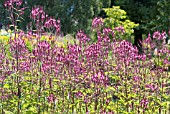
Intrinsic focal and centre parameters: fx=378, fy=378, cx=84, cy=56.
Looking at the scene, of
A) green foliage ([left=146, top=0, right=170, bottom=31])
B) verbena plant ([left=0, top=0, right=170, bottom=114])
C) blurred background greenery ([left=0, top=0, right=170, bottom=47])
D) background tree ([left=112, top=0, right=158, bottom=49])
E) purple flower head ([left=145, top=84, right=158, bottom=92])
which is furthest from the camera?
background tree ([left=112, top=0, right=158, bottom=49])

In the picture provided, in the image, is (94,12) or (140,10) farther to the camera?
(94,12)

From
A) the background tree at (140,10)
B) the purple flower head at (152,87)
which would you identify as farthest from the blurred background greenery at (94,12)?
the purple flower head at (152,87)

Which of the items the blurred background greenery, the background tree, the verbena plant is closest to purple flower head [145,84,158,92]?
the verbena plant

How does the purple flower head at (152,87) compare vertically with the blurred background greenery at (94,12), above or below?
above

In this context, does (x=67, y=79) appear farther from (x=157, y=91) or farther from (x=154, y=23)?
(x=154, y=23)

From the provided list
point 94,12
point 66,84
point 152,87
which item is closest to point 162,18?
point 94,12

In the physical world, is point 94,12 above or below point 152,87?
below

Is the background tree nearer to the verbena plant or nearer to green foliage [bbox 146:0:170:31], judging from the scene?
green foliage [bbox 146:0:170:31]

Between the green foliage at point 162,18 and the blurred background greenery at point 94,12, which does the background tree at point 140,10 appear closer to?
the blurred background greenery at point 94,12

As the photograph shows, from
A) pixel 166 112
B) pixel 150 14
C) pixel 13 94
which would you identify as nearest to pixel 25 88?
pixel 13 94

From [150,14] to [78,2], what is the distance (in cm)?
608

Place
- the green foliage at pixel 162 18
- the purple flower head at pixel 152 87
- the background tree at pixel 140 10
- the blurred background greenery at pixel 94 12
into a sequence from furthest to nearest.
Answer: the background tree at pixel 140 10, the blurred background greenery at pixel 94 12, the green foliage at pixel 162 18, the purple flower head at pixel 152 87

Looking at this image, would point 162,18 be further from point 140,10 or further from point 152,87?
point 152,87

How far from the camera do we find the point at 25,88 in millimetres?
6684
